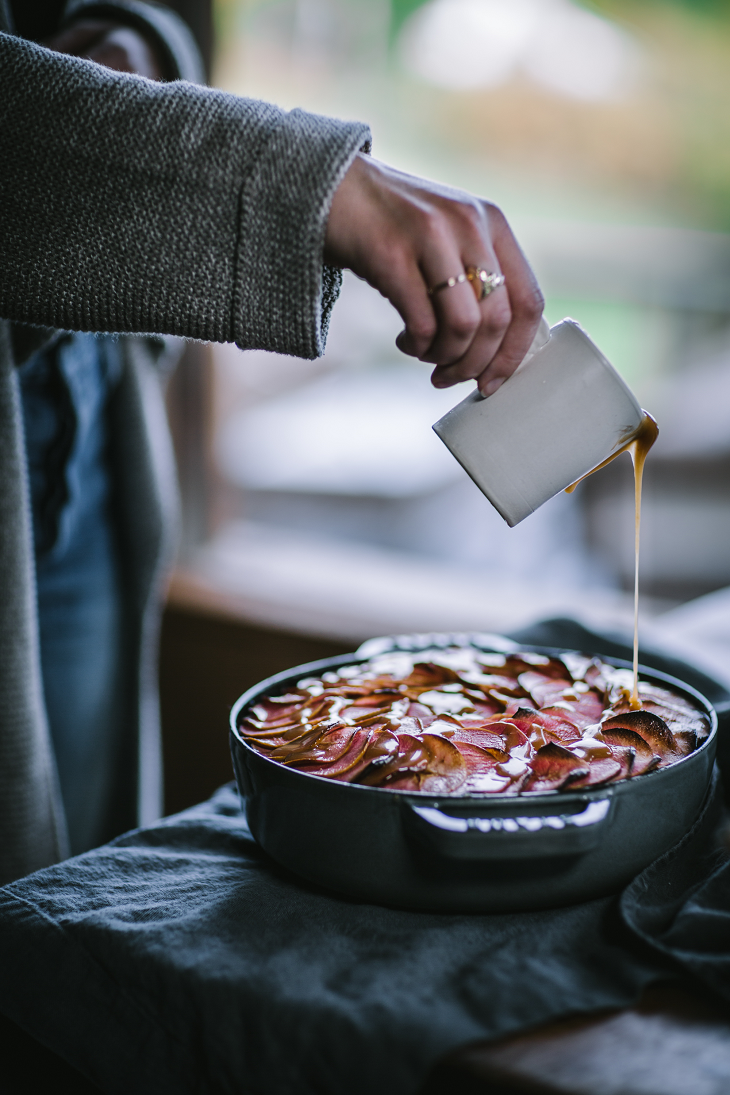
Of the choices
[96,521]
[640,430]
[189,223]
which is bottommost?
[96,521]

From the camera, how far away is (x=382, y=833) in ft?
1.76

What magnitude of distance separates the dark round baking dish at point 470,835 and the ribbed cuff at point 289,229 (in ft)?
0.94

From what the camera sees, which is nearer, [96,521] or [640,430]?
[640,430]

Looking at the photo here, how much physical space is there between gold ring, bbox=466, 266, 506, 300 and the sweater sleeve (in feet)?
0.32

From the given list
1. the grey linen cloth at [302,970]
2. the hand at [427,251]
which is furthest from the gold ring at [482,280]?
the grey linen cloth at [302,970]

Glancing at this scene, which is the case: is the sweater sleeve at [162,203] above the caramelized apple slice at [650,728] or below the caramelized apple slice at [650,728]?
above

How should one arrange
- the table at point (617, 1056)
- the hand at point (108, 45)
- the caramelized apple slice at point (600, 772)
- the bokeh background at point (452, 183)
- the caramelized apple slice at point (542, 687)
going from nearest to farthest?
the table at point (617, 1056) → the caramelized apple slice at point (600, 772) → the caramelized apple slice at point (542, 687) → the hand at point (108, 45) → the bokeh background at point (452, 183)

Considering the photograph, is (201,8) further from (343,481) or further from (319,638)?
(343,481)

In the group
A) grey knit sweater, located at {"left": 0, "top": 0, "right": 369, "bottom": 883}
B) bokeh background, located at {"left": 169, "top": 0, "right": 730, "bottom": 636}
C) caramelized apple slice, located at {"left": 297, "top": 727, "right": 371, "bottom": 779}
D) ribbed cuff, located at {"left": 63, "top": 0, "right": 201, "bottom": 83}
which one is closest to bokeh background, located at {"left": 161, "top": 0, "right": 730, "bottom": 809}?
bokeh background, located at {"left": 169, "top": 0, "right": 730, "bottom": 636}

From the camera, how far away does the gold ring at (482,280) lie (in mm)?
565

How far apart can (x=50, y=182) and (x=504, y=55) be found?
1.98 meters

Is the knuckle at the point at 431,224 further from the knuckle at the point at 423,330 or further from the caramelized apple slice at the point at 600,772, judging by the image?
the caramelized apple slice at the point at 600,772

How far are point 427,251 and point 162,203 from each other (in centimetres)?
18

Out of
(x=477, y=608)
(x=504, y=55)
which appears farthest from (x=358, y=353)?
(x=477, y=608)
